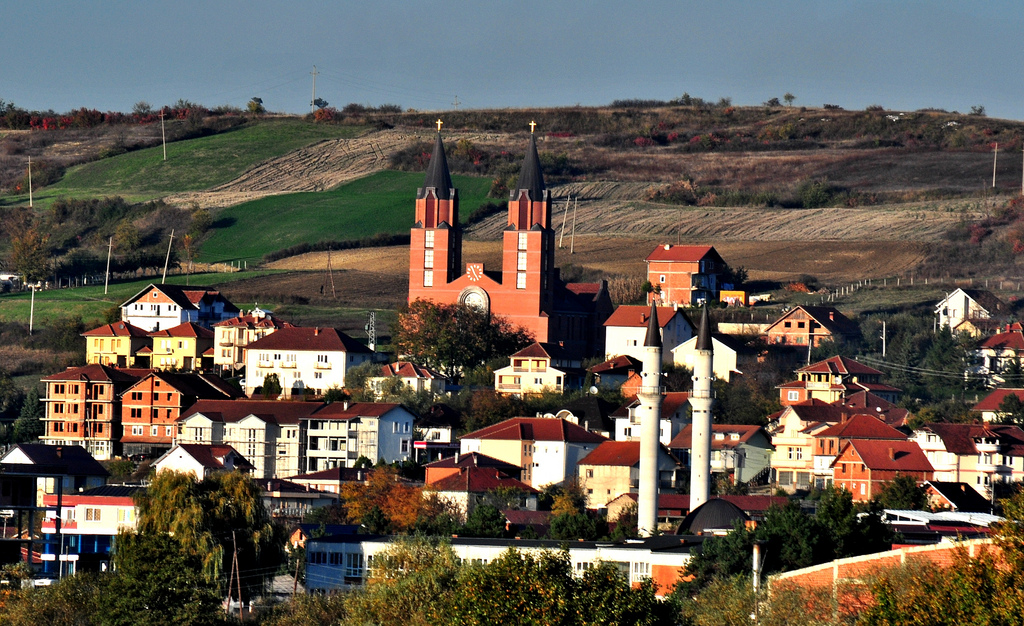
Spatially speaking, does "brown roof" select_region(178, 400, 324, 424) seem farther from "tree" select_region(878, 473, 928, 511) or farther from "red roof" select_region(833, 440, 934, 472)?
"tree" select_region(878, 473, 928, 511)

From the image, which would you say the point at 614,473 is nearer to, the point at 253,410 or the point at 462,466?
the point at 462,466

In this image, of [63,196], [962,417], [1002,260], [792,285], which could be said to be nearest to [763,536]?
[962,417]

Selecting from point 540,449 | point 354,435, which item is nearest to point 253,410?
point 354,435

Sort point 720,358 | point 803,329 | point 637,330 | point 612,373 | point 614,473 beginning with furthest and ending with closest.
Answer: point 803,329 → point 637,330 → point 720,358 → point 612,373 → point 614,473

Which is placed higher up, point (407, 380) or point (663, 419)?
point (407, 380)

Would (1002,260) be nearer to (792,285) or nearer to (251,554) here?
(792,285)

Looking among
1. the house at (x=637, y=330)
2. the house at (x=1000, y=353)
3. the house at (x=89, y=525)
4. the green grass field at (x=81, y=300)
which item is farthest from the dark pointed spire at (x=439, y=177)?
the house at (x=89, y=525)
